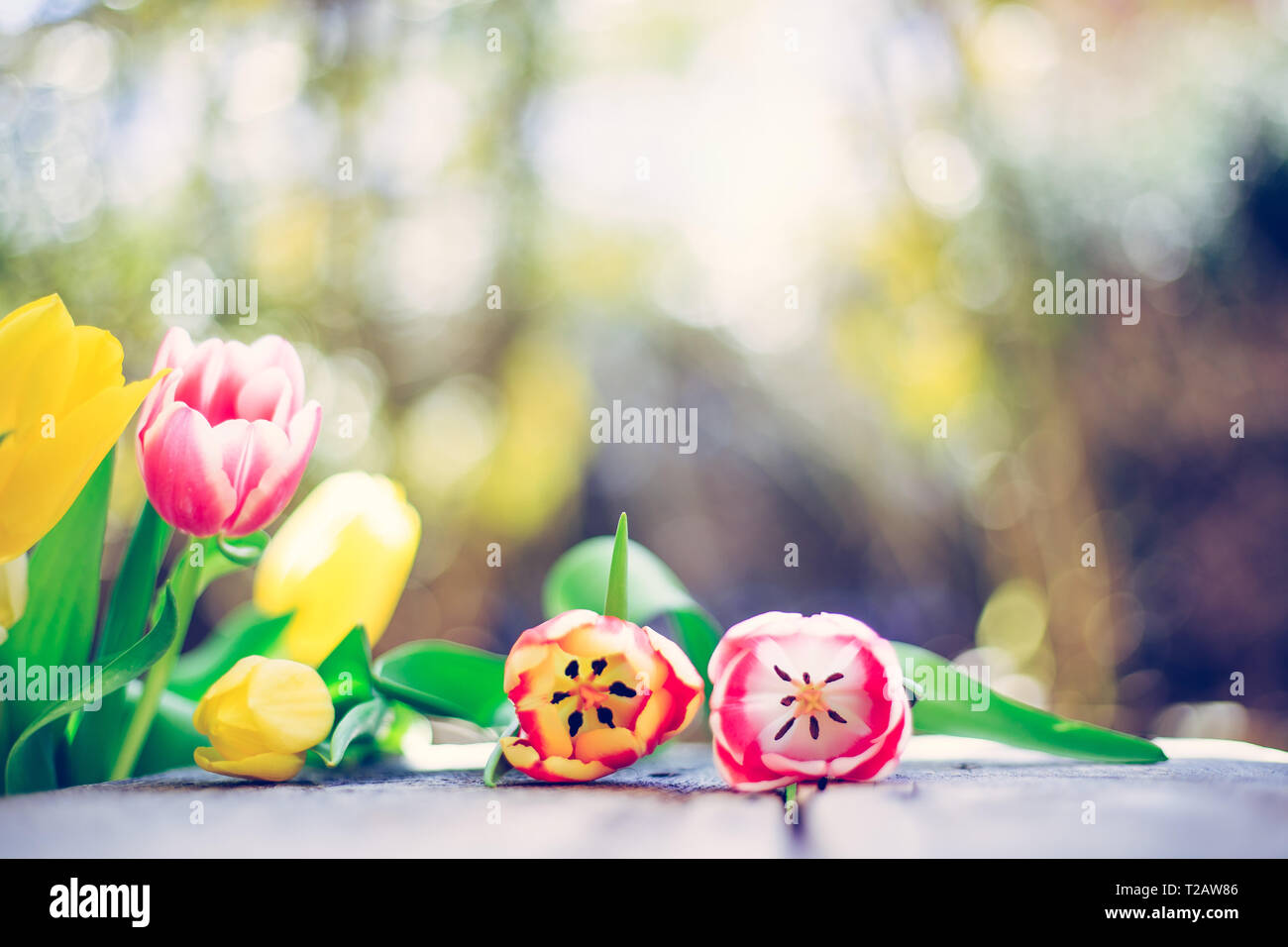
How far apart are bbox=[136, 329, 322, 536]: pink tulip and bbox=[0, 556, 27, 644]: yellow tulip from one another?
61 mm

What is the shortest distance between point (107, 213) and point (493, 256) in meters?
0.75

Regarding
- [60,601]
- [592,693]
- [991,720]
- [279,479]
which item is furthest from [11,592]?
[991,720]

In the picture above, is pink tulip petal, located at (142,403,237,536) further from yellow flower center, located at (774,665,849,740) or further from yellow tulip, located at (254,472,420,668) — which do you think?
yellow flower center, located at (774,665,849,740)

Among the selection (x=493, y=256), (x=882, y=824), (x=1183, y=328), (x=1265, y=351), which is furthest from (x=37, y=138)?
(x=1265, y=351)

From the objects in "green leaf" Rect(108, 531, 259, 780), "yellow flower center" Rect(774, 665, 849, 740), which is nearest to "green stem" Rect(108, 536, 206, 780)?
"green leaf" Rect(108, 531, 259, 780)

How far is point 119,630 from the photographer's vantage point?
42 cm

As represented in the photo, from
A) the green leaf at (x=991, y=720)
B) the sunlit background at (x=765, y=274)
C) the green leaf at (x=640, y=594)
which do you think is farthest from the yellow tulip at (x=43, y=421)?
the sunlit background at (x=765, y=274)

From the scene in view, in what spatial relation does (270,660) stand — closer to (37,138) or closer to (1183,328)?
(37,138)

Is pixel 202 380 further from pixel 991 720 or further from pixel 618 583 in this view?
pixel 991 720

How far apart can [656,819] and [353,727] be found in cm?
13

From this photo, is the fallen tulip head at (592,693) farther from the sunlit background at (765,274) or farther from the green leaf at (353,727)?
the sunlit background at (765,274)

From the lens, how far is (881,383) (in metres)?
2.04

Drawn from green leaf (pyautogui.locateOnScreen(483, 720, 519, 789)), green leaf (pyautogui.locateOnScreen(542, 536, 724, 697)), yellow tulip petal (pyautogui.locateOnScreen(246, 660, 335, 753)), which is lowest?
green leaf (pyautogui.locateOnScreen(483, 720, 519, 789))

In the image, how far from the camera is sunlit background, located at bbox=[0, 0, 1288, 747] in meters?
1.75
